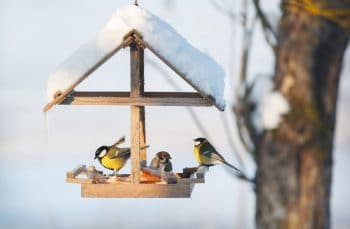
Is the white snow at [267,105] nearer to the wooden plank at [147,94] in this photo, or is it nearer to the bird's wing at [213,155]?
the wooden plank at [147,94]

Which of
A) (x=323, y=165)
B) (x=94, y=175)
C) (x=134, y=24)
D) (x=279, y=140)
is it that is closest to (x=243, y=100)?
(x=279, y=140)

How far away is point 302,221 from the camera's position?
294 cm

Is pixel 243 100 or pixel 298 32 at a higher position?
pixel 298 32

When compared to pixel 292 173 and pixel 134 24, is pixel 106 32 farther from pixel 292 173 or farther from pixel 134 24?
pixel 292 173

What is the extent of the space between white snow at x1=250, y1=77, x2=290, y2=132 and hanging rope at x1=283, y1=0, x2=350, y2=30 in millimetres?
319

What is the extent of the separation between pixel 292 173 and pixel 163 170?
82.5 inches

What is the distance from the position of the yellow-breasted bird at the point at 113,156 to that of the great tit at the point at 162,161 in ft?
0.63

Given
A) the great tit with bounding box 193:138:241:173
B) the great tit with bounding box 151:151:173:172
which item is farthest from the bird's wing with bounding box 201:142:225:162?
the great tit with bounding box 151:151:173:172

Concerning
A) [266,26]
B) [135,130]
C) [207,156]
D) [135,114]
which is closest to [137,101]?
[135,114]

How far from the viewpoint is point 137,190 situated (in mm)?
4770

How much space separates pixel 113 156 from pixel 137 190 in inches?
14.5

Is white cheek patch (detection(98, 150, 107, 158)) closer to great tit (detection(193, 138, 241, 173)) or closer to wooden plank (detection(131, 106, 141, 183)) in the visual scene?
wooden plank (detection(131, 106, 141, 183))

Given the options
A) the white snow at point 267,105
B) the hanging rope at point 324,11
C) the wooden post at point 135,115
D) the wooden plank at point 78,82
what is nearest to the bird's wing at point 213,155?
the wooden post at point 135,115

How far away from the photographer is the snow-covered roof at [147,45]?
4.59 metres
